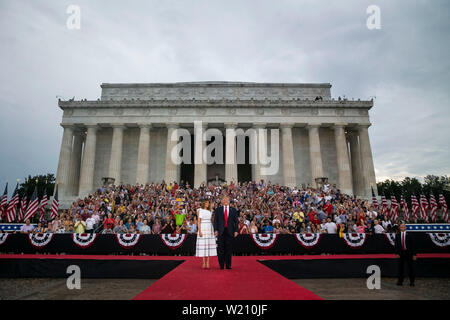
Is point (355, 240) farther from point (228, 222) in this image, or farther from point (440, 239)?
point (228, 222)

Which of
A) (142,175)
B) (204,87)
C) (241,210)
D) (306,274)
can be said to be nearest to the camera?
(306,274)

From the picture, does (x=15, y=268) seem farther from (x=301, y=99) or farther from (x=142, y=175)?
(x=301, y=99)

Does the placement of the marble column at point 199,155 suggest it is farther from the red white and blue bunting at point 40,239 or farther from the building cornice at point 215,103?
the red white and blue bunting at point 40,239

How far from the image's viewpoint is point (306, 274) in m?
10.2

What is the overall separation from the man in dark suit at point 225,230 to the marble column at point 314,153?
30.2 metres

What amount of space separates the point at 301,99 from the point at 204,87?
49.3ft

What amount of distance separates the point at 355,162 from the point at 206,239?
37.2 meters

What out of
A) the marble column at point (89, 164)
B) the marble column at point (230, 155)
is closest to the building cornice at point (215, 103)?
the marble column at point (230, 155)

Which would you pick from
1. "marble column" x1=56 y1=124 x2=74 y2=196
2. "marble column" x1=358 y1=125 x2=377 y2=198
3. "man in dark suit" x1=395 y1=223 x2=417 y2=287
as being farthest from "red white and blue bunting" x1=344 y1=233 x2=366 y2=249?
"marble column" x1=56 y1=124 x2=74 y2=196

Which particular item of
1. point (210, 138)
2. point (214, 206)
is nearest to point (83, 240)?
point (214, 206)

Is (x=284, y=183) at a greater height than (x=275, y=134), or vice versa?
(x=275, y=134)

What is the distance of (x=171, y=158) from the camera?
3628 centimetres
